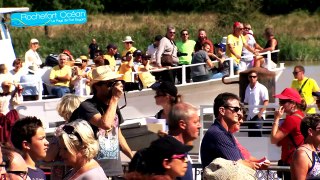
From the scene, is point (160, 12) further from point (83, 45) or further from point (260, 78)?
point (260, 78)

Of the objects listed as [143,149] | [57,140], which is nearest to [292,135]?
[57,140]

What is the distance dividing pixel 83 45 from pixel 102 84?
33.9m

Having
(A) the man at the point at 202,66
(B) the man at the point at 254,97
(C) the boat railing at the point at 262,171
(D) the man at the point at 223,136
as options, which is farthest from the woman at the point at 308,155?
(A) the man at the point at 202,66

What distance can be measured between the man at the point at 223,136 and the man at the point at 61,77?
10535mm

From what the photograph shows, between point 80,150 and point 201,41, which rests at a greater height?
point 80,150

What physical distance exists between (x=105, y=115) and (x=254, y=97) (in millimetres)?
8436

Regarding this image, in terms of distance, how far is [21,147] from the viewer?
7801mm

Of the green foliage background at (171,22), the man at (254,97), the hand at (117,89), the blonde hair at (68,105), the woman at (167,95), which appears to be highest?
the hand at (117,89)

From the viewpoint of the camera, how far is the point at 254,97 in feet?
55.4

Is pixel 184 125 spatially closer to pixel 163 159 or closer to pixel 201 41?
pixel 163 159

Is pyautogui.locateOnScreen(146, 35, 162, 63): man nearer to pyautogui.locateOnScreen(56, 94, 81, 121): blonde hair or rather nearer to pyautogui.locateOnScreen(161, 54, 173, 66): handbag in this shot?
pyautogui.locateOnScreen(161, 54, 173, 66): handbag

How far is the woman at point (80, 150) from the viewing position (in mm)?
7301

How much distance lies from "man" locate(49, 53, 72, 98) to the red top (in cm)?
901

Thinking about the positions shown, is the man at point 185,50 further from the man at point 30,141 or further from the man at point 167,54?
the man at point 30,141
